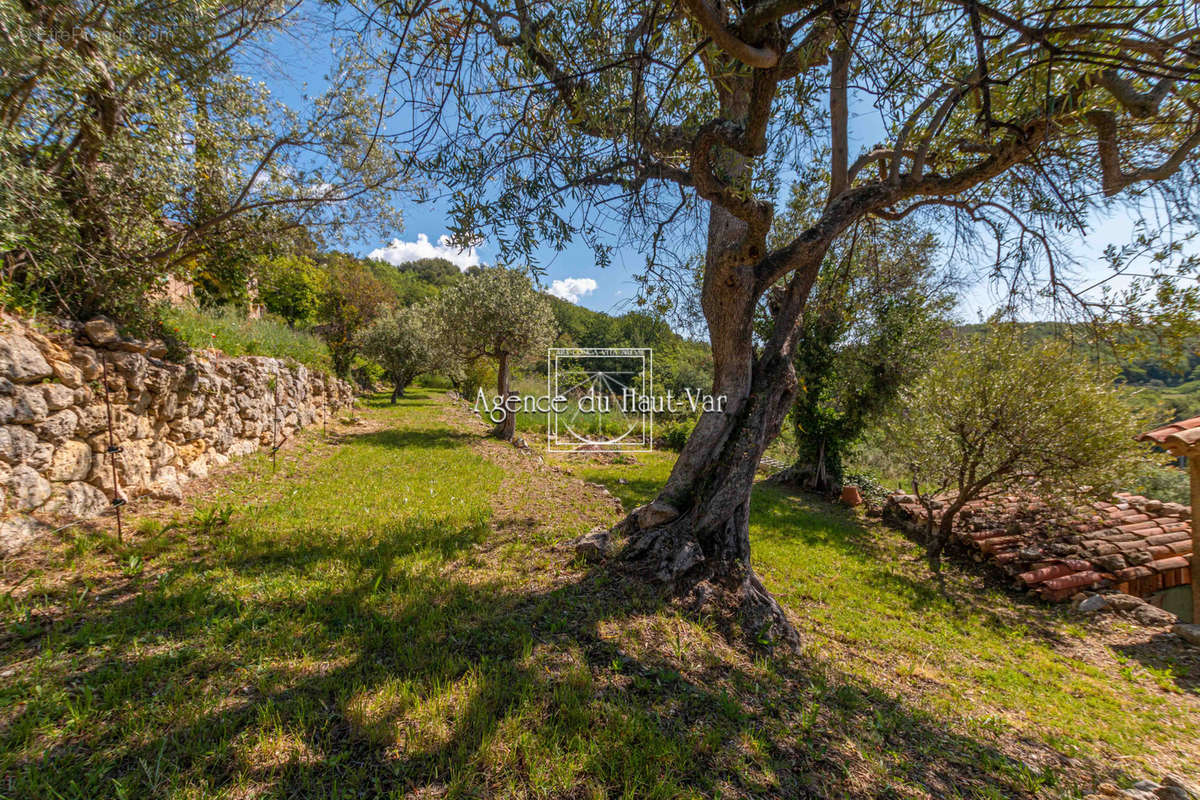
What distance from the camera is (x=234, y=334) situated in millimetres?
7773

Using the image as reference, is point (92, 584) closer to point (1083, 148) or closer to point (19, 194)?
point (19, 194)

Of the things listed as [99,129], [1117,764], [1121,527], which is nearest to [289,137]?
[99,129]

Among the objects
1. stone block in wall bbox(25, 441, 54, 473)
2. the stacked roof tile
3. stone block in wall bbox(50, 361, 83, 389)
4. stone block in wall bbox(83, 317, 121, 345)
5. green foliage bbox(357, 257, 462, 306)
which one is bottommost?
the stacked roof tile

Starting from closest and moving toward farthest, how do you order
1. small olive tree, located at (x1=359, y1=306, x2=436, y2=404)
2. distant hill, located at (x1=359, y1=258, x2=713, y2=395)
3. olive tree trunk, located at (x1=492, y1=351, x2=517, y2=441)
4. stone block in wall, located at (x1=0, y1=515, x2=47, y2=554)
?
stone block in wall, located at (x1=0, y1=515, x2=47, y2=554) < distant hill, located at (x1=359, y1=258, x2=713, y2=395) < olive tree trunk, located at (x1=492, y1=351, x2=517, y2=441) < small olive tree, located at (x1=359, y1=306, x2=436, y2=404)

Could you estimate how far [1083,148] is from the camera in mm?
3801

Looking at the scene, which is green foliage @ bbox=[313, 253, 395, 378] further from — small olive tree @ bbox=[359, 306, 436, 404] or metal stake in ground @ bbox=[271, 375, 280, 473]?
metal stake in ground @ bbox=[271, 375, 280, 473]

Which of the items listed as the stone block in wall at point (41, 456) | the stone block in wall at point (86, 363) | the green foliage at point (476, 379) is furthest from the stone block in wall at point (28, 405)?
the green foliage at point (476, 379)

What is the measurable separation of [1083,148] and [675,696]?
20.3ft

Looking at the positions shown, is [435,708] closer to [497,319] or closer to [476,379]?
[497,319]

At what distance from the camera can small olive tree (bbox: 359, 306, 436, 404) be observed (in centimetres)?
1977

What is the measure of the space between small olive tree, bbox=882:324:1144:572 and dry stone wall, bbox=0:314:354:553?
33.2 feet

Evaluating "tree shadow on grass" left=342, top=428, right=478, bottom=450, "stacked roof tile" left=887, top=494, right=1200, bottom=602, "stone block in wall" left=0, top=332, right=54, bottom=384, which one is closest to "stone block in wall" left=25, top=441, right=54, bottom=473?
"stone block in wall" left=0, top=332, right=54, bottom=384

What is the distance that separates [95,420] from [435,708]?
4.99 m

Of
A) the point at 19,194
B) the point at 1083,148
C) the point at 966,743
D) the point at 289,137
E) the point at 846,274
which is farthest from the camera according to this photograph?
the point at 289,137
